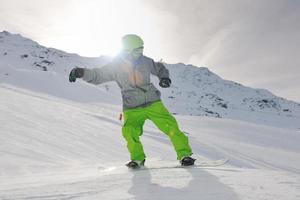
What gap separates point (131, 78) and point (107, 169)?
49.0 inches

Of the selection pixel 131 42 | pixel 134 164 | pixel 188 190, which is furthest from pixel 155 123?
pixel 188 190

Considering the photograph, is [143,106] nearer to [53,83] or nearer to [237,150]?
[237,150]

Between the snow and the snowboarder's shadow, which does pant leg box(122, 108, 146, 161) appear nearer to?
the snow

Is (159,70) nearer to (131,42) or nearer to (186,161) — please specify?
(131,42)

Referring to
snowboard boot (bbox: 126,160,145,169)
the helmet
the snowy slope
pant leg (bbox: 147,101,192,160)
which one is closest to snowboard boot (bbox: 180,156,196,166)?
pant leg (bbox: 147,101,192,160)

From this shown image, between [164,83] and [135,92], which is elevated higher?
[164,83]

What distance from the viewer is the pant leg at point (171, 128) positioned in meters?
4.95

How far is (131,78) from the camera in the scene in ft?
17.0

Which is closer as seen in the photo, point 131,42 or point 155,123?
point 155,123

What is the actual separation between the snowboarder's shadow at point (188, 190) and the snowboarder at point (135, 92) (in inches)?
62.1

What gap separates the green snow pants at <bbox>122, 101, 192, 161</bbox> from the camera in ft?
16.3

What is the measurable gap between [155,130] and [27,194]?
11987 mm

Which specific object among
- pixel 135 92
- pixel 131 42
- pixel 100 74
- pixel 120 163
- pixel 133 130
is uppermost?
pixel 131 42

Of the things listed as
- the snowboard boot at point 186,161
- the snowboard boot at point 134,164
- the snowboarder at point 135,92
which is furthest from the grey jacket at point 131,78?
the snowboard boot at point 186,161
